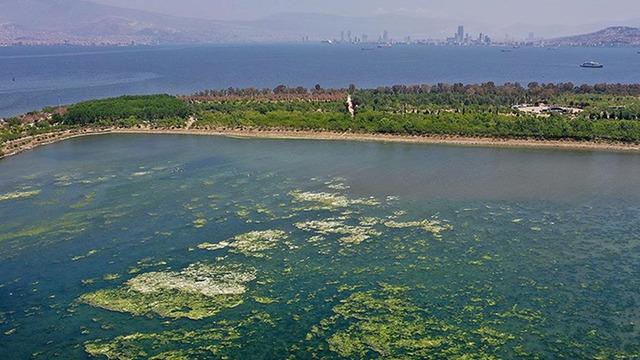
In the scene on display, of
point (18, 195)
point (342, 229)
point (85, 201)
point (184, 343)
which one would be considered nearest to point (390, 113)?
point (342, 229)

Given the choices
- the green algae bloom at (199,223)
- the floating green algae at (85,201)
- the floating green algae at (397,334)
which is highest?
the floating green algae at (85,201)

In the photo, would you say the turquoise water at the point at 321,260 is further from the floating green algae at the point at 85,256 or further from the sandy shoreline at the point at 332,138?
the sandy shoreline at the point at 332,138

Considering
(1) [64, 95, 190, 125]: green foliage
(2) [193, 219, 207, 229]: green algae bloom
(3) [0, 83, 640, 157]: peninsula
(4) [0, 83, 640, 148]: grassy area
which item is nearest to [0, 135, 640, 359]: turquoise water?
(2) [193, 219, 207, 229]: green algae bloom

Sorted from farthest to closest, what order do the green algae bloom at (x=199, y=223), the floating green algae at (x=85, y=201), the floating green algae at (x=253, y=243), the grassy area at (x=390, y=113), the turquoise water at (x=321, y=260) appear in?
the grassy area at (x=390, y=113)
the floating green algae at (x=85, y=201)
the green algae bloom at (x=199, y=223)
the floating green algae at (x=253, y=243)
the turquoise water at (x=321, y=260)

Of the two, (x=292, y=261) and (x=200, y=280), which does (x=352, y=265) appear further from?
(x=200, y=280)

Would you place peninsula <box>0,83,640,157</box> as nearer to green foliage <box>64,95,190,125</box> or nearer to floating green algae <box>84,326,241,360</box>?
green foliage <box>64,95,190,125</box>

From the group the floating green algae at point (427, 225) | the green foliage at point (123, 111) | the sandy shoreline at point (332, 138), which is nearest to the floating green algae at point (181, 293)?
the floating green algae at point (427, 225)
